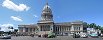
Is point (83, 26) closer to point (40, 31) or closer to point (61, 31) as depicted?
point (61, 31)

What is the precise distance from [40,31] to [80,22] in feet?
97.6

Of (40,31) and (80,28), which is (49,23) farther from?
(80,28)

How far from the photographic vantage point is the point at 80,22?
196000mm

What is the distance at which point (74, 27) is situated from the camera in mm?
197375

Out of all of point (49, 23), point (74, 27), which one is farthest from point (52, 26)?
point (74, 27)

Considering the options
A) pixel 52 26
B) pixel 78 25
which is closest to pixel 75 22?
pixel 78 25

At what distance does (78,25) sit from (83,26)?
3.91m

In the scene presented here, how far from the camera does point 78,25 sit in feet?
645

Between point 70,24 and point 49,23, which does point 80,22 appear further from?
point 49,23

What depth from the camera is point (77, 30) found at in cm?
19662

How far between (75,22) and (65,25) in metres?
7.62

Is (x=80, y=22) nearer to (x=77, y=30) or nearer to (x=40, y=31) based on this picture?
(x=77, y=30)

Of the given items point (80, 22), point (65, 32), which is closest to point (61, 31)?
point (65, 32)

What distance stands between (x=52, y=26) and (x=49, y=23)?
128 inches
